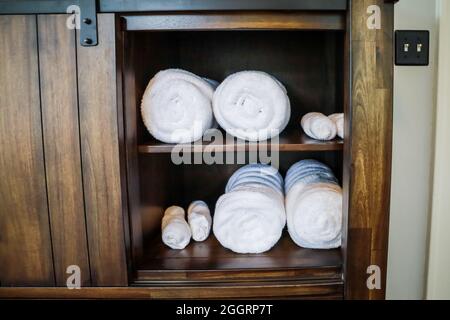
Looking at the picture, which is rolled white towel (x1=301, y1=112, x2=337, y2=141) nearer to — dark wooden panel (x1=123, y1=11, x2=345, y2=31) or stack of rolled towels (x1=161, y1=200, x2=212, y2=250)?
dark wooden panel (x1=123, y1=11, x2=345, y2=31)

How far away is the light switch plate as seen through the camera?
963 mm

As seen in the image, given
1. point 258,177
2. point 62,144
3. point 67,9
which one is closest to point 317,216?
point 258,177

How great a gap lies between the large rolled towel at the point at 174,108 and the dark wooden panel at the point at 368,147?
382mm

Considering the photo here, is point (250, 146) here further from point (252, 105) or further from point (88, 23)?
point (88, 23)

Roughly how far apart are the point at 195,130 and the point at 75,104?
29 centimetres

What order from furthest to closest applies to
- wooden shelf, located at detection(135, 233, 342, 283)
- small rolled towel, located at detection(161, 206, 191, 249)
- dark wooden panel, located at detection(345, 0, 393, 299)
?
small rolled towel, located at detection(161, 206, 191, 249), wooden shelf, located at detection(135, 233, 342, 283), dark wooden panel, located at detection(345, 0, 393, 299)

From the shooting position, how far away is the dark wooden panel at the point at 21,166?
0.76 metres

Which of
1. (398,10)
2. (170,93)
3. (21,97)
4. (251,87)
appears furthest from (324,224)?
(21,97)

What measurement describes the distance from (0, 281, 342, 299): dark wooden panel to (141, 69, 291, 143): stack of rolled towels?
14.8 inches

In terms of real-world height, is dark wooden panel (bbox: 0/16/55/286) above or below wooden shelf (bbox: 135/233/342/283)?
above

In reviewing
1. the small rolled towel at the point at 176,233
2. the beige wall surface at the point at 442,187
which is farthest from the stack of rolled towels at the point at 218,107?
the beige wall surface at the point at 442,187

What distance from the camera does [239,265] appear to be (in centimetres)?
86

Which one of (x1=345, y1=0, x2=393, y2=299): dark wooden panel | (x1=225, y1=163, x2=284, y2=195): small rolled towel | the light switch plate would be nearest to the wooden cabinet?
(x1=345, y1=0, x2=393, y2=299): dark wooden panel

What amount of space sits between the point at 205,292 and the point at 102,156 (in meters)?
0.42
